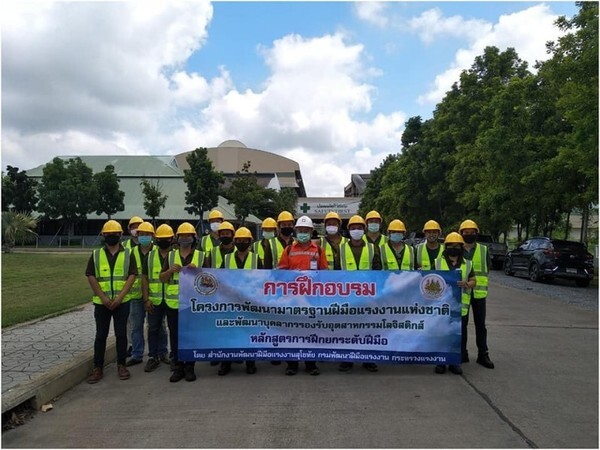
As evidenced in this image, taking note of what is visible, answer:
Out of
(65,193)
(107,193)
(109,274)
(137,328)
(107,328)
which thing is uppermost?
(107,193)

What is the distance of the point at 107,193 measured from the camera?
161 feet

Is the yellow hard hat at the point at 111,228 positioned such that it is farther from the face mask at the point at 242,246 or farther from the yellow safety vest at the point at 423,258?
the yellow safety vest at the point at 423,258

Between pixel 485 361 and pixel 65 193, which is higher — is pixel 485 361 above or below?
below

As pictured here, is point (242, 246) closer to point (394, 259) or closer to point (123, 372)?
point (394, 259)

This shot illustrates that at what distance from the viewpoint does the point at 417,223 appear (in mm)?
43094

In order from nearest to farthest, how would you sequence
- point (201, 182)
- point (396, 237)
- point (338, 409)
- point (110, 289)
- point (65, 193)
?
point (338, 409) < point (110, 289) < point (396, 237) < point (201, 182) < point (65, 193)

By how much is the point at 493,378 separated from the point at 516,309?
6.47 meters

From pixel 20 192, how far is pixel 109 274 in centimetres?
4911

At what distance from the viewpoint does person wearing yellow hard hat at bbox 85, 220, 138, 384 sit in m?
6.30

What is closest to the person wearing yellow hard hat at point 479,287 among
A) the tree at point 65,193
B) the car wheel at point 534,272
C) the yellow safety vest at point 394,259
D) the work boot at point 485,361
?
the work boot at point 485,361

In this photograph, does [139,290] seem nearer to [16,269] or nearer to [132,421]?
[132,421]

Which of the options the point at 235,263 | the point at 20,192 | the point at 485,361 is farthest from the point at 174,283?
the point at 20,192

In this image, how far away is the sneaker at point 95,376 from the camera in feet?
20.8

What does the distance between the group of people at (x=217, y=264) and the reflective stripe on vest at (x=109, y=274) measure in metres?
0.01
